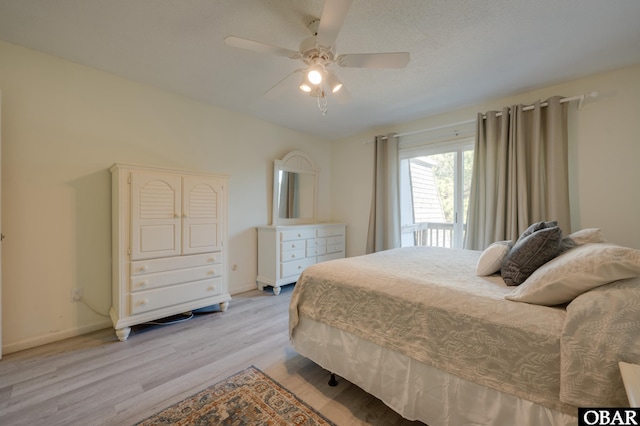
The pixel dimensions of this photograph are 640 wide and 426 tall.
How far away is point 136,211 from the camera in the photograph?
230 cm

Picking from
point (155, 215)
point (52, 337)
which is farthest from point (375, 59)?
point (52, 337)

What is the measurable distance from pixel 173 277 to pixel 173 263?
14 centimetres

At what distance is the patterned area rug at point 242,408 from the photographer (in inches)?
55.1

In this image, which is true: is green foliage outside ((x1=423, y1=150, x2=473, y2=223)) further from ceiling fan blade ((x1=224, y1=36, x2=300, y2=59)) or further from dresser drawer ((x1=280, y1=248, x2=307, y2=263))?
ceiling fan blade ((x1=224, y1=36, x2=300, y2=59))

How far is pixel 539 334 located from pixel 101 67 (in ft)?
12.0

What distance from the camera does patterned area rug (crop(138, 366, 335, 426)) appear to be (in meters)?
1.40

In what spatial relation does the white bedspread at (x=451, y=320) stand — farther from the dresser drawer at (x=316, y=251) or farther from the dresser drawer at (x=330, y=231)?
the dresser drawer at (x=330, y=231)

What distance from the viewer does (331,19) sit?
4.55 ft

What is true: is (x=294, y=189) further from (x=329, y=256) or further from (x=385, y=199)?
(x=385, y=199)

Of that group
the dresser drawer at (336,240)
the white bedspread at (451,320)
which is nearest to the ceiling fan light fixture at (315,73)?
the white bedspread at (451,320)

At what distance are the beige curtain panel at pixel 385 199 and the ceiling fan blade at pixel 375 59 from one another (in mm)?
2149

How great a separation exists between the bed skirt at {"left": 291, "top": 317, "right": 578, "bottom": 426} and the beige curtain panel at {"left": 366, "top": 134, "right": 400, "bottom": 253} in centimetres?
234

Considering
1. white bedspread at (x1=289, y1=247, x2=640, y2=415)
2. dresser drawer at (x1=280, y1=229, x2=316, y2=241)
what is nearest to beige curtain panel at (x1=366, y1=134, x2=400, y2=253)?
dresser drawer at (x1=280, y1=229, x2=316, y2=241)

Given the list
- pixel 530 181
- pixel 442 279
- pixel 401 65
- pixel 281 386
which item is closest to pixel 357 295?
pixel 442 279
